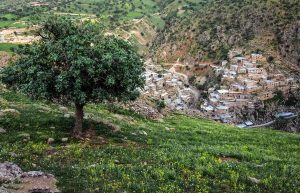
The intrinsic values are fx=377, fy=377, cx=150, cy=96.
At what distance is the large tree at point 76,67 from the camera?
25125mm

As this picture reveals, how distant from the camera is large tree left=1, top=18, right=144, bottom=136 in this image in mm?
25125

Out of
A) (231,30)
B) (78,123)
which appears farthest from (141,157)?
(231,30)

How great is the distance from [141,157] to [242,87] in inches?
3913

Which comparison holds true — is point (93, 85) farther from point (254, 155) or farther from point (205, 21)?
point (205, 21)

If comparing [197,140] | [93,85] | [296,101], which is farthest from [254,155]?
[296,101]

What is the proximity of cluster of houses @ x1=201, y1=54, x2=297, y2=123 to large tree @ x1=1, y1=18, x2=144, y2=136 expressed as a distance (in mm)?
80821

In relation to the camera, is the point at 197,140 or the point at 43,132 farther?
the point at 197,140

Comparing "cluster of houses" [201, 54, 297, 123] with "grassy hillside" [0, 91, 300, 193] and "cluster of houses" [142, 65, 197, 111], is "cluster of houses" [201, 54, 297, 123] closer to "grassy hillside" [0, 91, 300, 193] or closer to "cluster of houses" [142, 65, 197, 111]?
"cluster of houses" [142, 65, 197, 111]

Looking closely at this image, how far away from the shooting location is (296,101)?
115m

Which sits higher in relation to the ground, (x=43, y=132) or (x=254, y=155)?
(x=43, y=132)

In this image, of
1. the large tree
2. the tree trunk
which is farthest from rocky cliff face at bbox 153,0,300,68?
the tree trunk

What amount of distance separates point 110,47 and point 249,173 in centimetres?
1247

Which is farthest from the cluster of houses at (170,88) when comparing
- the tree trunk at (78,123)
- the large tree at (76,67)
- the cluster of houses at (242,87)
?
the large tree at (76,67)

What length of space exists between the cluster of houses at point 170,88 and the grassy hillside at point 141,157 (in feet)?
255
